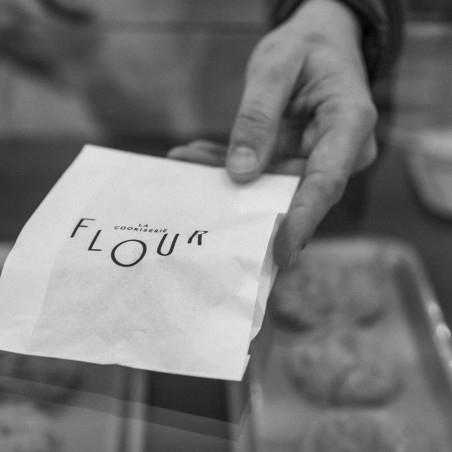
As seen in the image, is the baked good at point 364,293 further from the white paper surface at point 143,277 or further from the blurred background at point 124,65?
the white paper surface at point 143,277

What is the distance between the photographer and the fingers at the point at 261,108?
19.6 inches

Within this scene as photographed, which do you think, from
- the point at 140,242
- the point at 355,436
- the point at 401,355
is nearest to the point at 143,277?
the point at 140,242

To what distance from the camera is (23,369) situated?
0.43 meters

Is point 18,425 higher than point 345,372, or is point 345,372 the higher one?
point 18,425

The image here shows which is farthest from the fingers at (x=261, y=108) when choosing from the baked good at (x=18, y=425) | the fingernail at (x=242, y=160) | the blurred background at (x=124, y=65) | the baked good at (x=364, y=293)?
the baked good at (x=364, y=293)

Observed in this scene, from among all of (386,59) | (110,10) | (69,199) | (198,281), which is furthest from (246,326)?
(110,10)

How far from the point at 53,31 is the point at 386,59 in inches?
20.5

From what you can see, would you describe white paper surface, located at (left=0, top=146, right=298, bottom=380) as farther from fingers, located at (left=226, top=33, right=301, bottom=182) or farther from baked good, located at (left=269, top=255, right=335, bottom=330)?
baked good, located at (left=269, top=255, right=335, bottom=330)

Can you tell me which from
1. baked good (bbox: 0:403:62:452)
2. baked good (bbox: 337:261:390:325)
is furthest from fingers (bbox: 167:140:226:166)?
baked good (bbox: 337:261:390:325)

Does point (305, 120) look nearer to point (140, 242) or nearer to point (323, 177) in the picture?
point (323, 177)

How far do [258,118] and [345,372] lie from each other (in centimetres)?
67

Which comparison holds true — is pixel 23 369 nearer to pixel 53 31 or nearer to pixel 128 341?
pixel 128 341

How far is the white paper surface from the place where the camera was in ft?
1.14

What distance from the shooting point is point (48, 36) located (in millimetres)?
866
